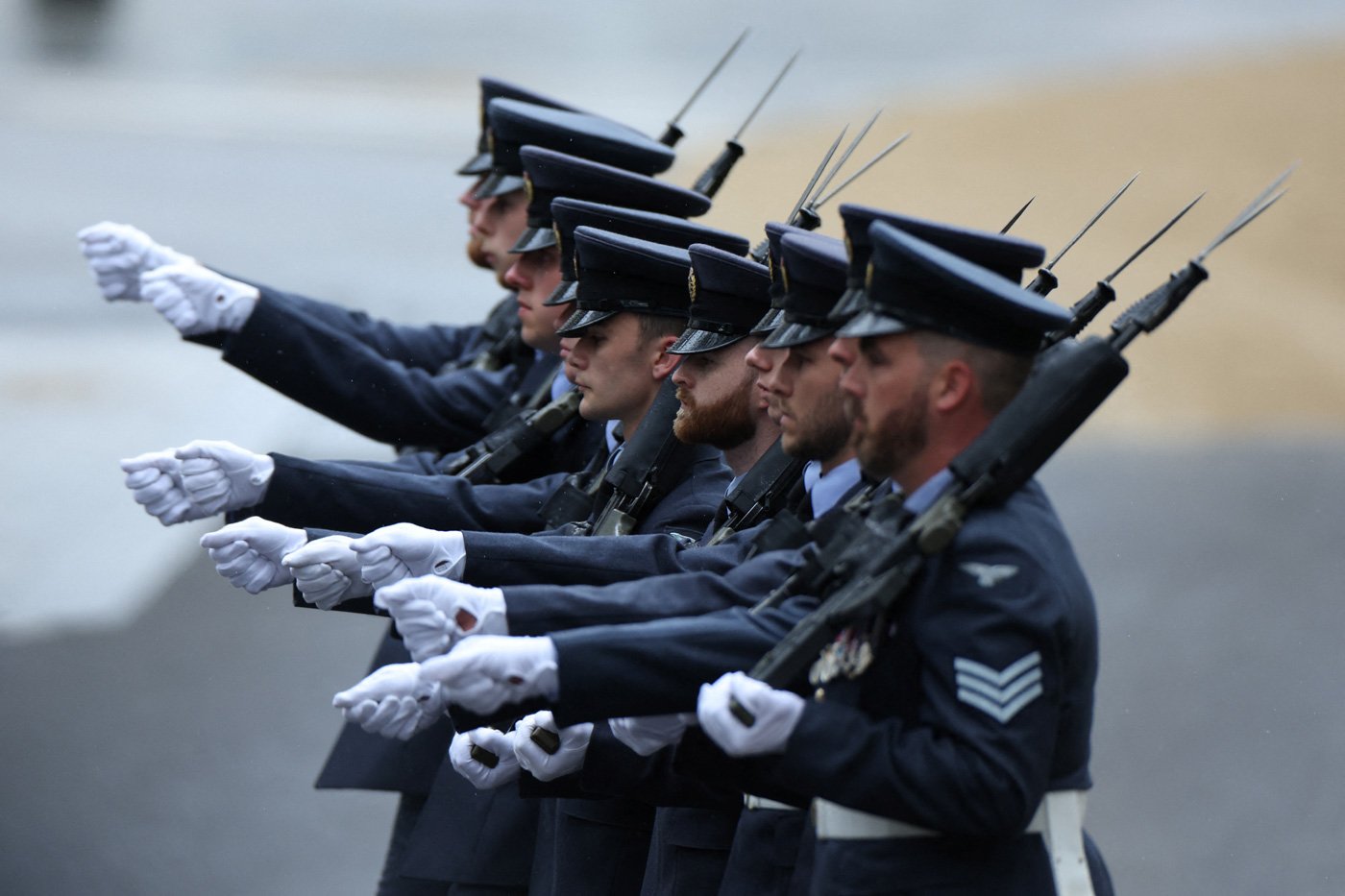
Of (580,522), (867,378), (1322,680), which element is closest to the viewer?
(867,378)

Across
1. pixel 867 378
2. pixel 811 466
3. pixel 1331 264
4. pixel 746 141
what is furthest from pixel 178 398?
pixel 867 378

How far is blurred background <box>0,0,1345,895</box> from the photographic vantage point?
636 cm

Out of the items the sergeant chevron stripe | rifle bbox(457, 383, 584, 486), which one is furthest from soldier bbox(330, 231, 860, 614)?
rifle bbox(457, 383, 584, 486)

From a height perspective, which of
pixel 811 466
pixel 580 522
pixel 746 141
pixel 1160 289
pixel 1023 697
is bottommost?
pixel 746 141

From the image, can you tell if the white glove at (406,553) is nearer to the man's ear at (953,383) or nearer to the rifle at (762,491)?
the rifle at (762,491)

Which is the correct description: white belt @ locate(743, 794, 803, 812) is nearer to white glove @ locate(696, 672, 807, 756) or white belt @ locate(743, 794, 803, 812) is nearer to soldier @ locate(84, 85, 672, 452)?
white glove @ locate(696, 672, 807, 756)

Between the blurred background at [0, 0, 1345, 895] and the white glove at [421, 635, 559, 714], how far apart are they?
3216mm

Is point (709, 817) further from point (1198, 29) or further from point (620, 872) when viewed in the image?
point (1198, 29)

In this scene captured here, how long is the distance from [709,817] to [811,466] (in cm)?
59

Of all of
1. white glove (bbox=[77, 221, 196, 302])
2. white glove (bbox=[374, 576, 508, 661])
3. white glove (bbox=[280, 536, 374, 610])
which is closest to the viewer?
white glove (bbox=[374, 576, 508, 661])

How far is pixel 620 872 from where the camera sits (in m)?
3.74

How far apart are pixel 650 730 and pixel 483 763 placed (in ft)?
2.34

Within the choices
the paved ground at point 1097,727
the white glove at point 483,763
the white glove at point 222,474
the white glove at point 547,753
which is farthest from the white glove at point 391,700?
the paved ground at point 1097,727

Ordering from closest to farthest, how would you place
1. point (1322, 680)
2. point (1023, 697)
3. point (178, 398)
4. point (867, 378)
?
point (1023, 697)
point (867, 378)
point (1322, 680)
point (178, 398)
